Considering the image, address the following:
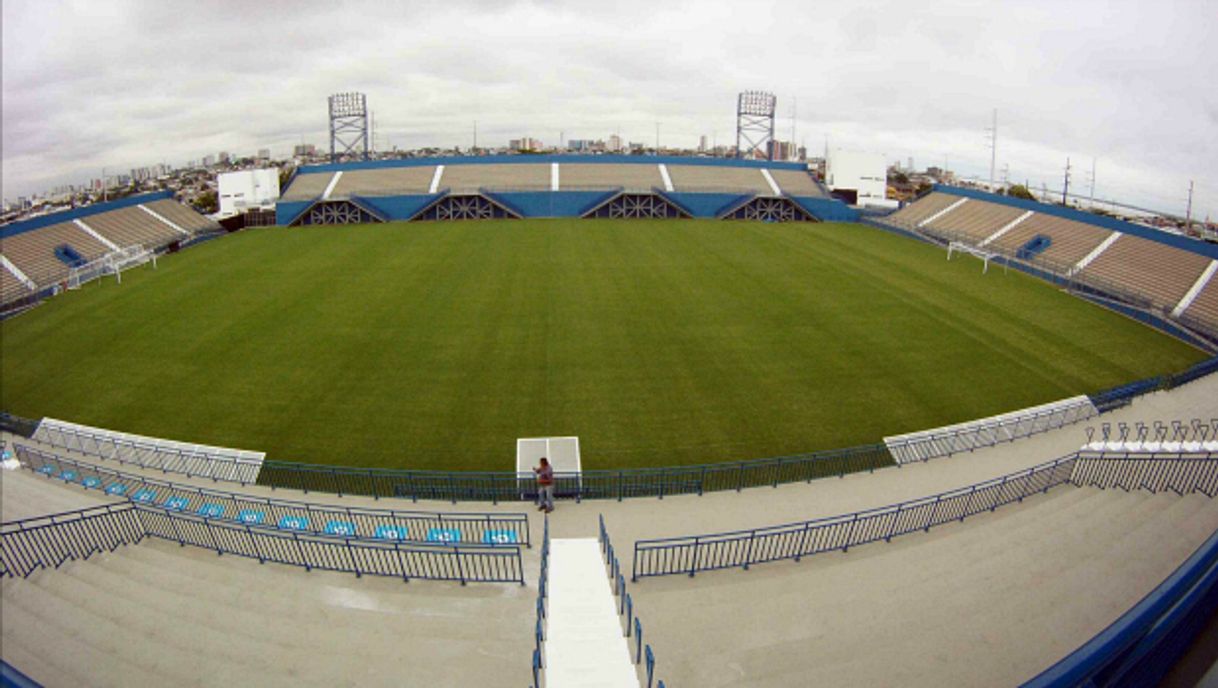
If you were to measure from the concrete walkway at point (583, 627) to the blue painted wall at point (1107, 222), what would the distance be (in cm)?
3895

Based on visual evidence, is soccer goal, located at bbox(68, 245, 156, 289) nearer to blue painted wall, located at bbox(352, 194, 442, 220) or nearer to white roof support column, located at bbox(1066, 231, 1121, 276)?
blue painted wall, located at bbox(352, 194, 442, 220)

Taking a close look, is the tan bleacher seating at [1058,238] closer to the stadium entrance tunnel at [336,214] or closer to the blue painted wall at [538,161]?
the blue painted wall at [538,161]

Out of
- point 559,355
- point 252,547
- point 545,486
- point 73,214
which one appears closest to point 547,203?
point 73,214

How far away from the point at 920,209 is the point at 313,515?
182 ft

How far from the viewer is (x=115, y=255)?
1598 inches

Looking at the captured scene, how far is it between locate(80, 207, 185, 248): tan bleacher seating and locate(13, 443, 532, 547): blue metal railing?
37.7 m

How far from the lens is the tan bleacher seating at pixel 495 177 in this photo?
59.3m

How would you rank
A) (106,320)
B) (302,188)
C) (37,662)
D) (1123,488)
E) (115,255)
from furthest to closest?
1. (302,188)
2. (115,255)
3. (106,320)
4. (1123,488)
5. (37,662)

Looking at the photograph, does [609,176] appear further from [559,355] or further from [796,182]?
[559,355]

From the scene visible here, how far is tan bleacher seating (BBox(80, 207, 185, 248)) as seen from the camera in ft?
144

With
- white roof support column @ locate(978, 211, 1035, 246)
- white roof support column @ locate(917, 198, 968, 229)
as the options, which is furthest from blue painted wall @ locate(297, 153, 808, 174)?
white roof support column @ locate(978, 211, 1035, 246)

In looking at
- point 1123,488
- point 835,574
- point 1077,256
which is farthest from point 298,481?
point 1077,256

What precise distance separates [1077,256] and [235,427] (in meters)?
43.7

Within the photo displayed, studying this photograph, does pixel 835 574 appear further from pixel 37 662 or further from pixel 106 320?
pixel 106 320
